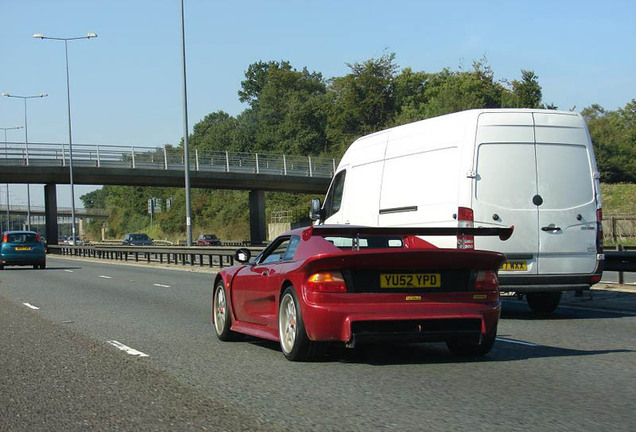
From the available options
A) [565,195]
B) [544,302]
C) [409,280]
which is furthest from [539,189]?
[409,280]

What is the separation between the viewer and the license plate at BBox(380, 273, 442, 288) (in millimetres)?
8273

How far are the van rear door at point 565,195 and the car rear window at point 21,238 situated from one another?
27956mm

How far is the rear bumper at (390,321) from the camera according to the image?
811 cm

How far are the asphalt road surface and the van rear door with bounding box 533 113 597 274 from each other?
2.90ft

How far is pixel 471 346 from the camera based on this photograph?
8883 millimetres

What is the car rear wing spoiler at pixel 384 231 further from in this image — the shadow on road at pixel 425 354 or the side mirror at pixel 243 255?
the side mirror at pixel 243 255

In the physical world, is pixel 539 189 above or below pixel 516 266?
above

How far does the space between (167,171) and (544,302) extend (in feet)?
152

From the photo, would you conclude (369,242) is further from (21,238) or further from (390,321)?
(21,238)

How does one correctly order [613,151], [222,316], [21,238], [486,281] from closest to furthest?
[486,281] → [222,316] → [21,238] → [613,151]

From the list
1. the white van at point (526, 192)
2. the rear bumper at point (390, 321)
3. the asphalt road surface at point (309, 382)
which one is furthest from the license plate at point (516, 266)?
the rear bumper at point (390, 321)

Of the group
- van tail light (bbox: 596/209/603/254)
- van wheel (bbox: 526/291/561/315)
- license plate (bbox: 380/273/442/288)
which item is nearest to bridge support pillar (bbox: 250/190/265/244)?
van wheel (bbox: 526/291/561/315)

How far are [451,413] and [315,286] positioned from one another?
2350 millimetres

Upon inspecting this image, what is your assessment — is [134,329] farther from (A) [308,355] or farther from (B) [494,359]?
(B) [494,359]
